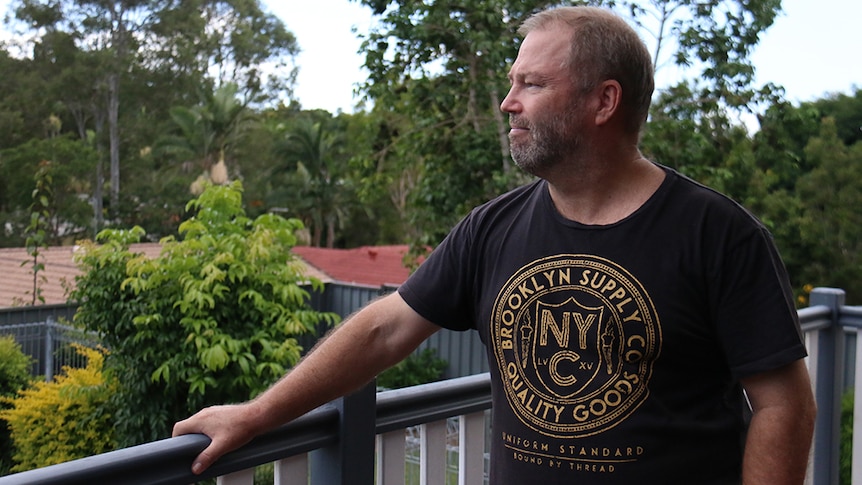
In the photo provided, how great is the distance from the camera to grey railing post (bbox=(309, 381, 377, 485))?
1.37 m

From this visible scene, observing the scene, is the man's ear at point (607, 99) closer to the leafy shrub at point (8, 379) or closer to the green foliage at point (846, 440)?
the green foliage at point (846, 440)

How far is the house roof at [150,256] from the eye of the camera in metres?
14.7

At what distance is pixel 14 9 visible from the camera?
83.8 ft

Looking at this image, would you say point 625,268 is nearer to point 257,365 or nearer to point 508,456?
point 508,456

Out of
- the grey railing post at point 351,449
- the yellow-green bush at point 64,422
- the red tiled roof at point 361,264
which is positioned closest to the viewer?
the grey railing post at point 351,449

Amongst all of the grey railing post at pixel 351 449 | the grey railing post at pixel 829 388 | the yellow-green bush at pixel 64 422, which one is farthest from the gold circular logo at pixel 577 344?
the yellow-green bush at pixel 64 422

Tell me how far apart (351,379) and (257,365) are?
500 cm

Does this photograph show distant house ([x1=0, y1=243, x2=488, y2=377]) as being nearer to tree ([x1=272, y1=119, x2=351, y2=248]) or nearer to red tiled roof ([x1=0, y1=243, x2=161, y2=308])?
red tiled roof ([x1=0, y1=243, x2=161, y2=308])

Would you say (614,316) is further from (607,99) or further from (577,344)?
(607,99)

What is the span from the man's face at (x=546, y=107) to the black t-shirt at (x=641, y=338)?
0.11m

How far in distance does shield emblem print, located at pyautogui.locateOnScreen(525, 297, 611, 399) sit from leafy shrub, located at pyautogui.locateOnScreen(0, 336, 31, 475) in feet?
25.7

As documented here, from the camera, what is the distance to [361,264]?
750 inches

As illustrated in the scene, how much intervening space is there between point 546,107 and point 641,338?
1.18 feet

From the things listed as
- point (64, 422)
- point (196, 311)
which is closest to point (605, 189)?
point (196, 311)
